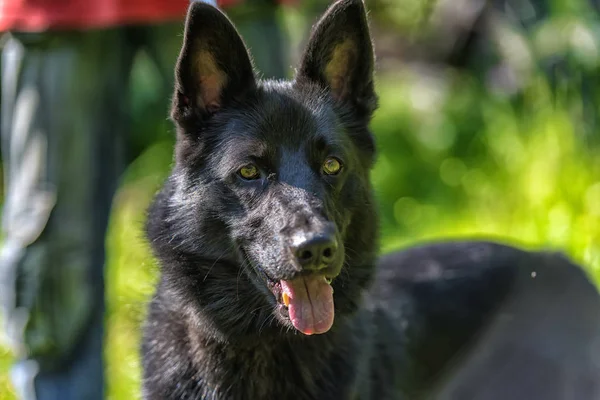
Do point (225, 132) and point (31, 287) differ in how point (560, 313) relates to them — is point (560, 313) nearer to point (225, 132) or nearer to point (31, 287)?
point (225, 132)

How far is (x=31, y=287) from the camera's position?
11.2 feet

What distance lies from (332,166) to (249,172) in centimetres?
28

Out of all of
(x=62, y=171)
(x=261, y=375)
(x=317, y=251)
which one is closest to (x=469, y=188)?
(x=62, y=171)

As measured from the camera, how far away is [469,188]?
6.09m

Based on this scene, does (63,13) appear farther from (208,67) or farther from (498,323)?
(498,323)

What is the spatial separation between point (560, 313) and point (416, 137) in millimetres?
3951

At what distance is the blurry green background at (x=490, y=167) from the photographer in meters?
5.02

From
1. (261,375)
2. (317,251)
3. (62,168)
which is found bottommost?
(261,375)

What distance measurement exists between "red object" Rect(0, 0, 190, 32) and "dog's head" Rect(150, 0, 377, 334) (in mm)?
720

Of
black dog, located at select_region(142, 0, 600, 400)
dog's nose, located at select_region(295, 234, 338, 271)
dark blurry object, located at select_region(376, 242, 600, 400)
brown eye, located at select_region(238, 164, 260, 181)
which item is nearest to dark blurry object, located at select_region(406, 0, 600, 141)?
dark blurry object, located at select_region(376, 242, 600, 400)

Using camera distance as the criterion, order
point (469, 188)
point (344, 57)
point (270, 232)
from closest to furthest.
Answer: point (270, 232)
point (344, 57)
point (469, 188)

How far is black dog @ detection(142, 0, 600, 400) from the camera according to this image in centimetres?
256

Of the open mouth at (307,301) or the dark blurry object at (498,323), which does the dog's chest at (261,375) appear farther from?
the dark blurry object at (498,323)

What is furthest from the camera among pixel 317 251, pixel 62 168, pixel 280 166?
pixel 62 168
